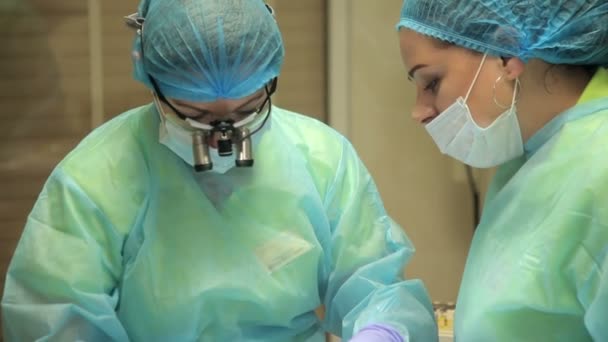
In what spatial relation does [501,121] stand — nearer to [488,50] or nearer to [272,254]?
[488,50]

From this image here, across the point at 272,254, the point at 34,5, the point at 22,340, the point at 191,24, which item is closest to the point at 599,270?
the point at 272,254

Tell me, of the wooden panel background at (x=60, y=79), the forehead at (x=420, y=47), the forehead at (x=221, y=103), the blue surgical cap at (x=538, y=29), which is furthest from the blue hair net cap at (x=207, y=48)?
the wooden panel background at (x=60, y=79)

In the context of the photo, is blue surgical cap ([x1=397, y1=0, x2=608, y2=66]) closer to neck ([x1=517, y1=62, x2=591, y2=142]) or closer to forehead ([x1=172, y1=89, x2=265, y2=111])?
neck ([x1=517, y1=62, x2=591, y2=142])

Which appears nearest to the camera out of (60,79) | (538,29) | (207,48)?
(538,29)

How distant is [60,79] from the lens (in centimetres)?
249

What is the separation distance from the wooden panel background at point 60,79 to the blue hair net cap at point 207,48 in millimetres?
1005

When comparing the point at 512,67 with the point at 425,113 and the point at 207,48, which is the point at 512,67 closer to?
the point at 425,113

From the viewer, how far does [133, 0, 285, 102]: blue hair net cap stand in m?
1.45

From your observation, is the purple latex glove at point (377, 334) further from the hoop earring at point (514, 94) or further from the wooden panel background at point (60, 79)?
the wooden panel background at point (60, 79)

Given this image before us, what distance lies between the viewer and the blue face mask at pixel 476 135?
1.39 metres

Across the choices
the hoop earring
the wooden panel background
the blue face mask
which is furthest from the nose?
the wooden panel background

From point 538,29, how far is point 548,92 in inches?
4.4

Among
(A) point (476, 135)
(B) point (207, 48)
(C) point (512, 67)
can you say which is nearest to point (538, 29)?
(C) point (512, 67)

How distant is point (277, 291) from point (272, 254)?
7cm
